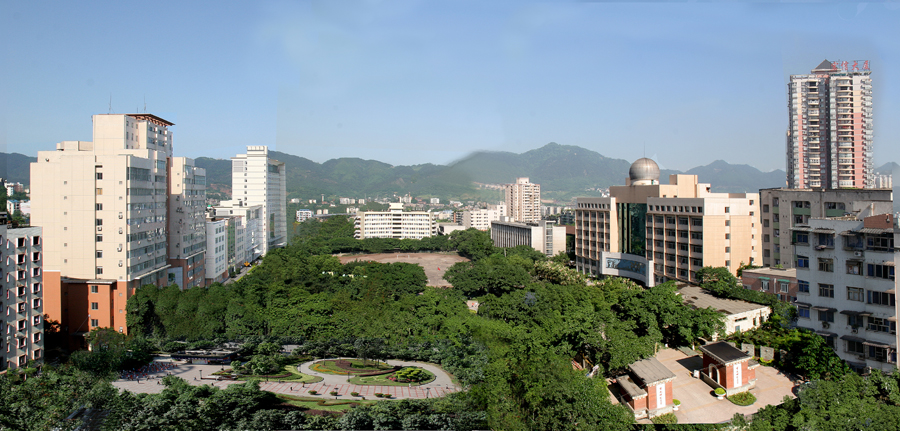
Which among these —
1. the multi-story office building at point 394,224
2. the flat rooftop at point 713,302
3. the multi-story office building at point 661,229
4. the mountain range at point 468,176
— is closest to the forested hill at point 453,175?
the mountain range at point 468,176

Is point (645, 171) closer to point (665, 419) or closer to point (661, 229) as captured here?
point (661, 229)

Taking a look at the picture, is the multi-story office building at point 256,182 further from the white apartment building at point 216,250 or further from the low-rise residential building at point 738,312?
the low-rise residential building at point 738,312

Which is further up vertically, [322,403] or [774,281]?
[774,281]

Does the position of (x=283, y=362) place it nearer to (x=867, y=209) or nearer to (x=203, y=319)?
(x=203, y=319)

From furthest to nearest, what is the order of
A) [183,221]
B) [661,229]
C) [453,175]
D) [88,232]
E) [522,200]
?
1. [522,200]
2. [453,175]
3. [183,221]
4. [661,229]
5. [88,232]

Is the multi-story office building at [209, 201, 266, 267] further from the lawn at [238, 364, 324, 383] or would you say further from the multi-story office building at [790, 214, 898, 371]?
the multi-story office building at [790, 214, 898, 371]

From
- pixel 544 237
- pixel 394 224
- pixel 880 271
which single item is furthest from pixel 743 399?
pixel 394 224
